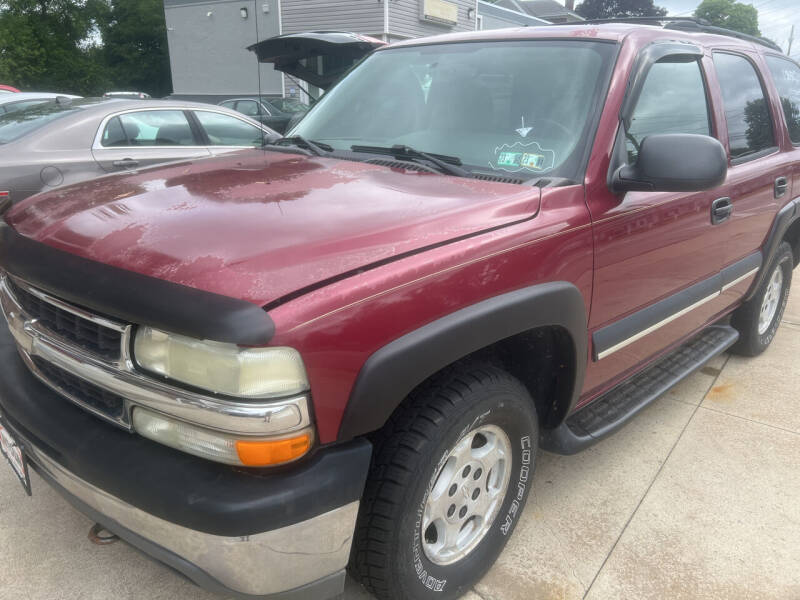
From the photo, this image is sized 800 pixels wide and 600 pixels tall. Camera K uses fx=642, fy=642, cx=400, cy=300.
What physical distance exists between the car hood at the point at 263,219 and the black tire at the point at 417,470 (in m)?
0.46

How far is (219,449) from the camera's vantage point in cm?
152

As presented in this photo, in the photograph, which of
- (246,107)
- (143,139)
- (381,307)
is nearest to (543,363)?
(381,307)

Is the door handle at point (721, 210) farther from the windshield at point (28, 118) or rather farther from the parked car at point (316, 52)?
the windshield at point (28, 118)

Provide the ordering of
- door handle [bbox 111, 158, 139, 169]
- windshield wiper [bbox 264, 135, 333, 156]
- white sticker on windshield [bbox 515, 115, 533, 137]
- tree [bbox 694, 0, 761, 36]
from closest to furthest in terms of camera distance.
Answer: white sticker on windshield [bbox 515, 115, 533, 137] → windshield wiper [bbox 264, 135, 333, 156] → door handle [bbox 111, 158, 139, 169] → tree [bbox 694, 0, 761, 36]

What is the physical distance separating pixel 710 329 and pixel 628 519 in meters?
1.61

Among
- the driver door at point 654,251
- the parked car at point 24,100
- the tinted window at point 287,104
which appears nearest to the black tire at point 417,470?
the driver door at point 654,251

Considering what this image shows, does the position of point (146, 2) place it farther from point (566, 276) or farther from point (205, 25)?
point (566, 276)

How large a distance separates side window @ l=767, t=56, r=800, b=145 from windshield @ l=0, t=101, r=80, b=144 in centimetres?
511

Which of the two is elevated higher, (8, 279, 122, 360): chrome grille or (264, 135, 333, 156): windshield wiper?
(264, 135, 333, 156): windshield wiper

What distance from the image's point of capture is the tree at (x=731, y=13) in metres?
55.1

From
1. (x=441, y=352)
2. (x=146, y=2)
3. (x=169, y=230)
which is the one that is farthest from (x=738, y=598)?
(x=146, y=2)

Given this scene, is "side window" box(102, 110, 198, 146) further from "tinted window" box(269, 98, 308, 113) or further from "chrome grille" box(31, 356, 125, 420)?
"tinted window" box(269, 98, 308, 113)

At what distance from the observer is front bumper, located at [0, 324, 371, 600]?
1482 mm

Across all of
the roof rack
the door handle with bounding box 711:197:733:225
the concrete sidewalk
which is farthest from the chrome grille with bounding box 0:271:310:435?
the roof rack
